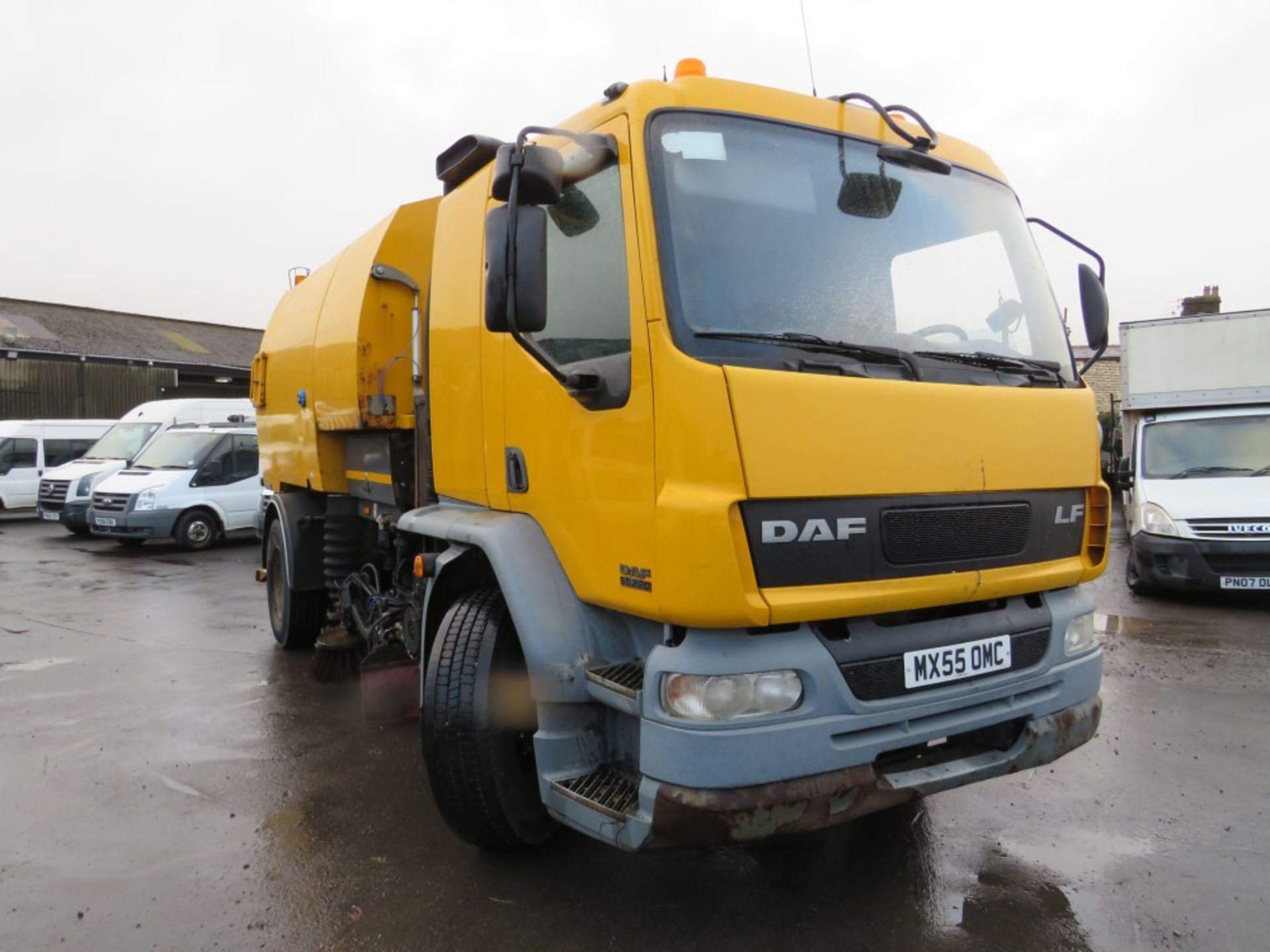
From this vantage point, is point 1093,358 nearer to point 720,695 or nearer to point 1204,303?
point 720,695

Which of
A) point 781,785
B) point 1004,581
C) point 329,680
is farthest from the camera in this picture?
point 329,680

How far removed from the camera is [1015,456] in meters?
2.99

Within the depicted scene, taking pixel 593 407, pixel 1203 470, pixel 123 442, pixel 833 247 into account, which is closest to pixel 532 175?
pixel 593 407

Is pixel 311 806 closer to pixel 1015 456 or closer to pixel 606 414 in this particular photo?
pixel 606 414

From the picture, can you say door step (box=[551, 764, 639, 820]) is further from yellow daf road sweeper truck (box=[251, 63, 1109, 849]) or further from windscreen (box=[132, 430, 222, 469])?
windscreen (box=[132, 430, 222, 469])

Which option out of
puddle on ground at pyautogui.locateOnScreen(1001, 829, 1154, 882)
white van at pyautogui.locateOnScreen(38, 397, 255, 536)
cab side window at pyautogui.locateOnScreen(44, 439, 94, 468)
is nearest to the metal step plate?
puddle on ground at pyautogui.locateOnScreen(1001, 829, 1154, 882)

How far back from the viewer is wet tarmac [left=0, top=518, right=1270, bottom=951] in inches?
115

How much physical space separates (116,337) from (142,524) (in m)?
21.3

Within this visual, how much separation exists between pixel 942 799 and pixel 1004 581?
1.45 metres

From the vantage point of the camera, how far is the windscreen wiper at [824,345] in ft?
8.61

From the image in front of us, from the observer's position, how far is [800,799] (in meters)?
2.51

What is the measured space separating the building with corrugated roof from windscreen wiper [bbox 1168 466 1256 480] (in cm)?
2723

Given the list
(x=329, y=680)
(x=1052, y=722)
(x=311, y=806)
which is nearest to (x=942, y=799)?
(x=1052, y=722)

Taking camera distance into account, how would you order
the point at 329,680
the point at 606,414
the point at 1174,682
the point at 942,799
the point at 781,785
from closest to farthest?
1. the point at 781,785
2. the point at 606,414
3. the point at 942,799
4. the point at 1174,682
5. the point at 329,680
